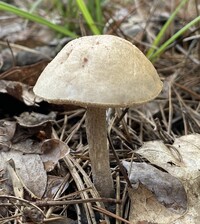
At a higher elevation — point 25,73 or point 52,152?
point 25,73

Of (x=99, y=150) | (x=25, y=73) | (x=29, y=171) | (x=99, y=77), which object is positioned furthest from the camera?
(x=25, y=73)

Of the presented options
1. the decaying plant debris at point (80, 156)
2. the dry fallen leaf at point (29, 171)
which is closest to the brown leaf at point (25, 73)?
the decaying plant debris at point (80, 156)

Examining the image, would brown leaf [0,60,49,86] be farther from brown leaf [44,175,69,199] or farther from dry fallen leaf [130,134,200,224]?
dry fallen leaf [130,134,200,224]

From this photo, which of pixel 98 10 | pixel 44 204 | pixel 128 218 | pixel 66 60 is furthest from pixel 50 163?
pixel 98 10

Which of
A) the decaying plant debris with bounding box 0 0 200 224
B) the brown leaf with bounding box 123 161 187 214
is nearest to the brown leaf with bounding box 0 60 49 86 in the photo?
the decaying plant debris with bounding box 0 0 200 224

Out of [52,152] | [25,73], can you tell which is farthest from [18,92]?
[52,152]

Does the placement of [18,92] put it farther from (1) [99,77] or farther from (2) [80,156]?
(1) [99,77]

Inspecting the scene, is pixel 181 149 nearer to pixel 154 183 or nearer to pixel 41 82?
pixel 154 183
